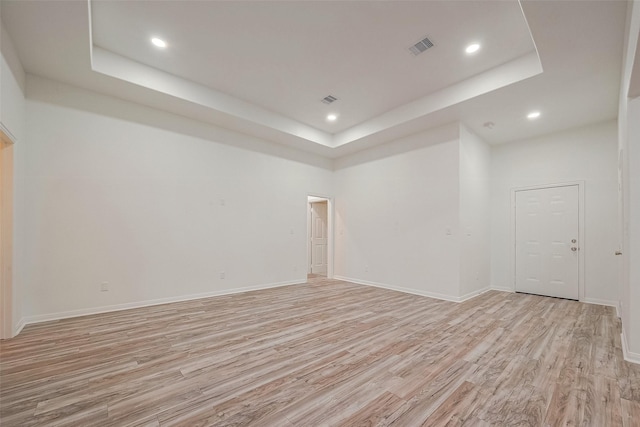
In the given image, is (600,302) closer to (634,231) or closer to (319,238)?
(634,231)

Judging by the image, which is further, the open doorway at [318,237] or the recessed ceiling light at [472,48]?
the open doorway at [318,237]

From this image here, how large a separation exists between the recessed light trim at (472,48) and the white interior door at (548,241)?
3.52m

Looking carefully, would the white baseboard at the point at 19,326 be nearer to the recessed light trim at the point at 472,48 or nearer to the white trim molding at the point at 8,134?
the white trim molding at the point at 8,134

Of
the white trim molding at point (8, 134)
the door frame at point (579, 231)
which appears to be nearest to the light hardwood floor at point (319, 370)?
the door frame at point (579, 231)

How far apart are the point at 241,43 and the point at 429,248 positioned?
4.67m

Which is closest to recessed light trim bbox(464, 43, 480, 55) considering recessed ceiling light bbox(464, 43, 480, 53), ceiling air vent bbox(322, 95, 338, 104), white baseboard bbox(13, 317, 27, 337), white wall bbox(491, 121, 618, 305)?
recessed ceiling light bbox(464, 43, 480, 53)

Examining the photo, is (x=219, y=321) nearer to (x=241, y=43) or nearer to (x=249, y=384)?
(x=249, y=384)

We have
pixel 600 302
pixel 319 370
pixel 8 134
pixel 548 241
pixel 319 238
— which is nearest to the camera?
pixel 319 370

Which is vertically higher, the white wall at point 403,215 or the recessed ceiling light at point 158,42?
the recessed ceiling light at point 158,42

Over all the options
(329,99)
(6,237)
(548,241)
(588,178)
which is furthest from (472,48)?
(6,237)

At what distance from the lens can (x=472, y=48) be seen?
3.43 meters

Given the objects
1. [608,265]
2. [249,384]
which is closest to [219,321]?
[249,384]

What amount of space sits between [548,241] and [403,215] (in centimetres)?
283

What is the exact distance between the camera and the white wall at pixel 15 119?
9.06 feet
